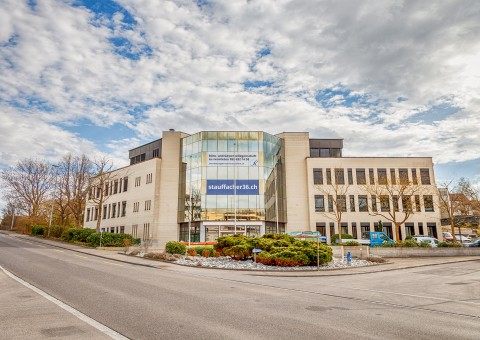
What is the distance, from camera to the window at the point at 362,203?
52.4m

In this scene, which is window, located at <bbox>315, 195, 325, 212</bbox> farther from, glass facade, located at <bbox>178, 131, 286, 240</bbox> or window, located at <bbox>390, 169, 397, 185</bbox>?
window, located at <bbox>390, 169, 397, 185</bbox>

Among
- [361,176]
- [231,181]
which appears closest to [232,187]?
[231,181]

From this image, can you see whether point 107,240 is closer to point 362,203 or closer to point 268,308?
point 268,308

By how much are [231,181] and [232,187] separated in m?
0.92

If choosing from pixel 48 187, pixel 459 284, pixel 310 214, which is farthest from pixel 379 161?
pixel 48 187

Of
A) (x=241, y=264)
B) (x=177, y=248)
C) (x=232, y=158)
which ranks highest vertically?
(x=232, y=158)

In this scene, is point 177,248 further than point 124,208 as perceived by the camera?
No

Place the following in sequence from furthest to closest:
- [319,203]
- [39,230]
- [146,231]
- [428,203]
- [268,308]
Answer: [39,230] → [146,231] → [319,203] → [428,203] → [268,308]

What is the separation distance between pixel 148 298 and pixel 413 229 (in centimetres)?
5089

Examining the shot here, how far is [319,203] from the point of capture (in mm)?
52781

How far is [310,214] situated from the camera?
171 feet

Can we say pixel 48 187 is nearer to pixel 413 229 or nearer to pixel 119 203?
pixel 119 203

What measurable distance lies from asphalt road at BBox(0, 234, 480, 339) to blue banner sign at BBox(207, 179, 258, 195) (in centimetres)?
3390

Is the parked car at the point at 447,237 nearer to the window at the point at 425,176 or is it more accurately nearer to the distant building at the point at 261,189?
the distant building at the point at 261,189
